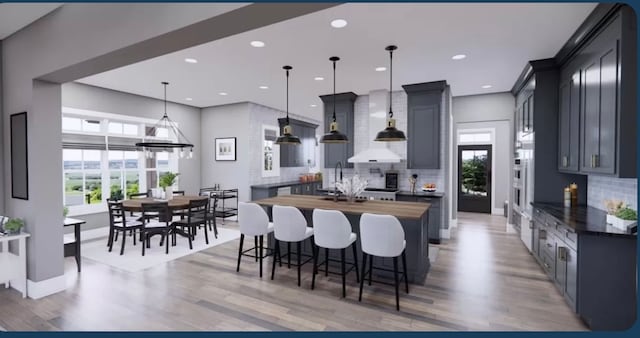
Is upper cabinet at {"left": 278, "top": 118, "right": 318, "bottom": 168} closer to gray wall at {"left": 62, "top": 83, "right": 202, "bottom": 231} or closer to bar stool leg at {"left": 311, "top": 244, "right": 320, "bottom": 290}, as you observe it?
gray wall at {"left": 62, "top": 83, "right": 202, "bottom": 231}

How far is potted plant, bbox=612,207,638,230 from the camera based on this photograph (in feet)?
8.39

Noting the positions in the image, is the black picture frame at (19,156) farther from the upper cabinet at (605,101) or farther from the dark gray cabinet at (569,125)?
the dark gray cabinet at (569,125)

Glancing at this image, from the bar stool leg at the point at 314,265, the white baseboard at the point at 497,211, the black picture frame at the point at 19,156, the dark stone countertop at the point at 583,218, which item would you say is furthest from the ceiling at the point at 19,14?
the white baseboard at the point at 497,211

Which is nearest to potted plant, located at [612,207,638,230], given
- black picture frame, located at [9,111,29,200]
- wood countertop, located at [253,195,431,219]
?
wood countertop, located at [253,195,431,219]

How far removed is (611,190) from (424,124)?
278 centimetres

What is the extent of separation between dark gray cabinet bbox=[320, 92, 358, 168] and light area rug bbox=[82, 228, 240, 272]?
2.62 metres

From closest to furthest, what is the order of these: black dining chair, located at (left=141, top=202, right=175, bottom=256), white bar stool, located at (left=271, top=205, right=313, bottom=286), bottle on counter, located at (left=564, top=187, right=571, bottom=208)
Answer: white bar stool, located at (left=271, top=205, right=313, bottom=286) < bottle on counter, located at (left=564, top=187, right=571, bottom=208) < black dining chair, located at (left=141, top=202, right=175, bottom=256)

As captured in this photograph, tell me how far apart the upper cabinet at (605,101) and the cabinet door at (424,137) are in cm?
198

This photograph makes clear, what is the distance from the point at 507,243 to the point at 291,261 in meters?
3.79

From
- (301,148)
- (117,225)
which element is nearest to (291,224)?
(117,225)

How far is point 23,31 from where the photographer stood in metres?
3.30

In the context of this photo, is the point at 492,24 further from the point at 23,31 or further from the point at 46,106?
the point at 23,31

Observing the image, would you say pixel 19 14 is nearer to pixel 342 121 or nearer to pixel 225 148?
pixel 225 148

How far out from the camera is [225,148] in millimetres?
7551
